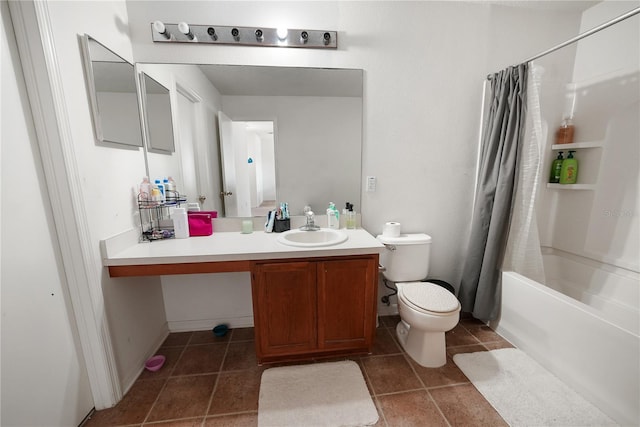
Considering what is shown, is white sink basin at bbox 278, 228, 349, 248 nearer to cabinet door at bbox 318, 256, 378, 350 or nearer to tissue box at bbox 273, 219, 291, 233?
tissue box at bbox 273, 219, 291, 233

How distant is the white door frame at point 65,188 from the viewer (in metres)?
0.96

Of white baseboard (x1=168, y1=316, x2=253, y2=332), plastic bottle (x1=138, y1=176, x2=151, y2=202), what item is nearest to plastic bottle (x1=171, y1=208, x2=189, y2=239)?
plastic bottle (x1=138, y1=176, x2=151, y2=202)

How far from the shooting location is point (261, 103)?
1.68 m

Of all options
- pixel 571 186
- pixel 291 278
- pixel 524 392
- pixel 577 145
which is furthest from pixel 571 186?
pixel 291 278

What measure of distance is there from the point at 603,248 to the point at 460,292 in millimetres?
1023

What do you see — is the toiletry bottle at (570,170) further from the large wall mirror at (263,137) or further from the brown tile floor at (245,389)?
the large wall mirror at (263,137)

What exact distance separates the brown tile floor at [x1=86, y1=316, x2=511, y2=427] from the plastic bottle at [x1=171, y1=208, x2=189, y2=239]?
83 cm

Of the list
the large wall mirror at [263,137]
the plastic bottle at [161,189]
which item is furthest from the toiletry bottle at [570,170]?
the plastic bottle at [161,189]

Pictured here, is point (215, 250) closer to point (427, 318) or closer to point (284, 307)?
point (284, 307)

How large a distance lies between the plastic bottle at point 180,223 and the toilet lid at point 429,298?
1.48m

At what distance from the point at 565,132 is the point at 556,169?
29 centimetres

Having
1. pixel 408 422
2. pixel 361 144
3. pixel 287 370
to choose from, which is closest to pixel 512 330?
pixel 408 422

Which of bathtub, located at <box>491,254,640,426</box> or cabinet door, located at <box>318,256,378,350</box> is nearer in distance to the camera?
bathtub, located at <box>491,254,640,426</box>

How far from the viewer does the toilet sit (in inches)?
55.9
